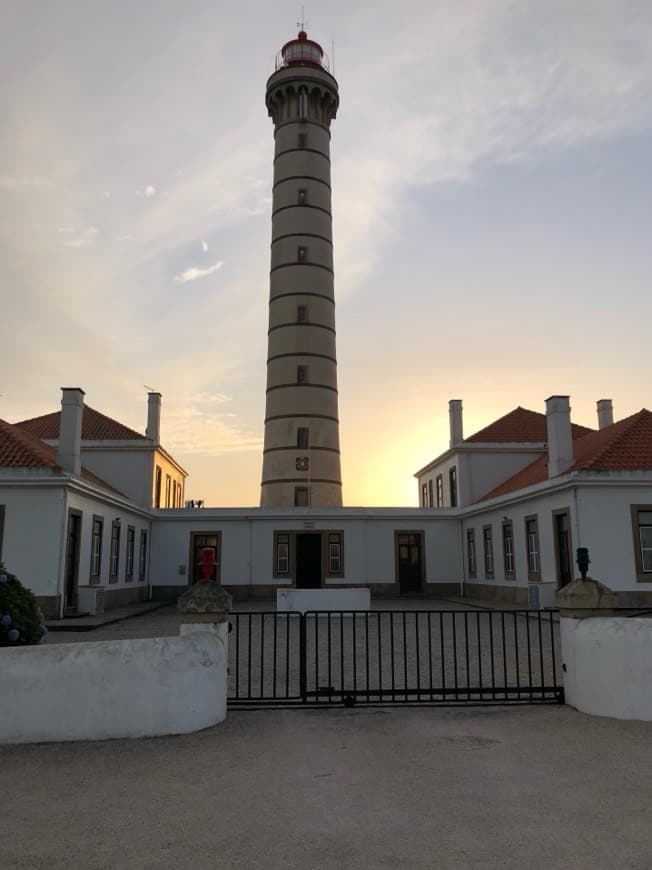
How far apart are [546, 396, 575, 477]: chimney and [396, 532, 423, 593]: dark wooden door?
9.35m

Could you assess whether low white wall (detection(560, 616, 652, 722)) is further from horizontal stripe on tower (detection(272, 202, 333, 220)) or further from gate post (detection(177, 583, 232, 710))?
horizontal stripe on tower (detection(272, 202, 333, 220))

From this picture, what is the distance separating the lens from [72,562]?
1983cm

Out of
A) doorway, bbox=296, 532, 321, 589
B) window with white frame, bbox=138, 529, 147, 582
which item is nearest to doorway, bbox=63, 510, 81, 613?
window with white frame, bbox=138, 529, 147, 582

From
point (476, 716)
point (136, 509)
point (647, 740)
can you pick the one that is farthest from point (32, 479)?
point (647, 740)

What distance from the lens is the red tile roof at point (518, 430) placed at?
101 feet

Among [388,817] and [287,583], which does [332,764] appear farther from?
[287,583]

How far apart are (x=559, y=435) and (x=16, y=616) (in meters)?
17.3

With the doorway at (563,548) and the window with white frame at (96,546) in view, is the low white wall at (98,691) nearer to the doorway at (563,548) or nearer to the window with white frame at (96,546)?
the doorway at (563,548)

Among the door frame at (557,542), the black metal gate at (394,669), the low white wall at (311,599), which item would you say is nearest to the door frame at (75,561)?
the low white wall at (311,599)

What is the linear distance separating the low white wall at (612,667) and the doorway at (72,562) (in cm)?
1496

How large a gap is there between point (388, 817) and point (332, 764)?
1.22m

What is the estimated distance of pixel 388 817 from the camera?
4.50 meters

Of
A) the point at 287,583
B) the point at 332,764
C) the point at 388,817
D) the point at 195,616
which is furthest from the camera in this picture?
the point at 287,583

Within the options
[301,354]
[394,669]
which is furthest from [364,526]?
[394,669]
